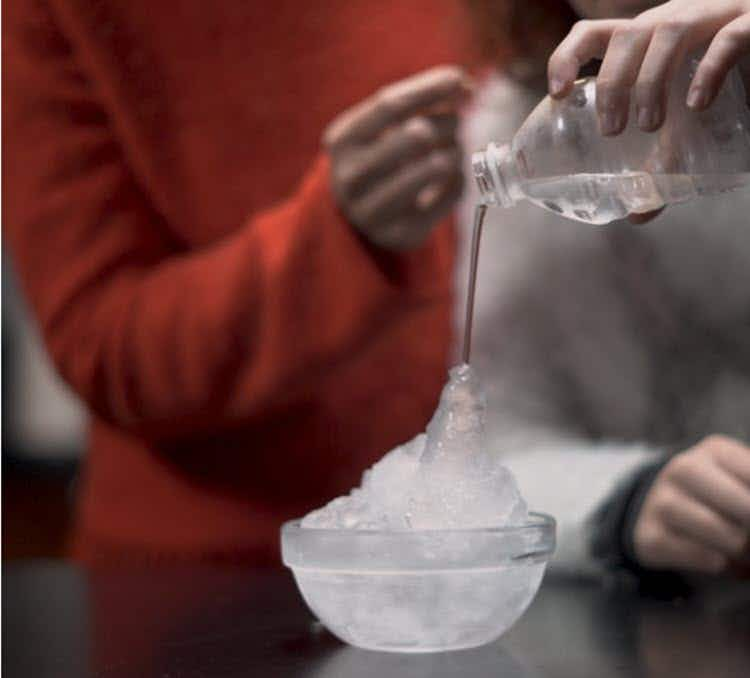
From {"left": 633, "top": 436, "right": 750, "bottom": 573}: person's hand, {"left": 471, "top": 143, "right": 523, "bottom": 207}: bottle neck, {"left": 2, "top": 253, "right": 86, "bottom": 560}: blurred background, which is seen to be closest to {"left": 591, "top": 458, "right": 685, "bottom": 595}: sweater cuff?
{"left": 633, "top": 436, "right": 750, "bottom": 573}: person's hand

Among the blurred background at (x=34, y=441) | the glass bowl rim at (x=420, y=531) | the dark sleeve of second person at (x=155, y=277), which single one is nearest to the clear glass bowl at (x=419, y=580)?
the glass bowl rim at (x=420, y=531)

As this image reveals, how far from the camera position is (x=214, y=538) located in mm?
1255

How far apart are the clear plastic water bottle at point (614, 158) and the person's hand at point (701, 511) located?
24cm

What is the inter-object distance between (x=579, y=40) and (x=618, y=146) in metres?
0.07

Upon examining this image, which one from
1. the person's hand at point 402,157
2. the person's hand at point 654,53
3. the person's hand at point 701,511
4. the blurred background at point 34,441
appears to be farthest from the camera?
the blurred background at point 34,441

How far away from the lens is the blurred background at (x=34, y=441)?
293 centimetres

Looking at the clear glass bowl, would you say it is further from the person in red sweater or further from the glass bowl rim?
the person in red sweater

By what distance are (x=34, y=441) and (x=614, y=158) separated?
8.15 feet

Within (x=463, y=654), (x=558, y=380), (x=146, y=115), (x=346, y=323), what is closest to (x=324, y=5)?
(x=146, y=115)

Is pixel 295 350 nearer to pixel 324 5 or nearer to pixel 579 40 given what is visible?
pixel 324 5

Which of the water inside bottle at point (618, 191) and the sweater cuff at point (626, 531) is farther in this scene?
the sweater cuff at point (626, 531)

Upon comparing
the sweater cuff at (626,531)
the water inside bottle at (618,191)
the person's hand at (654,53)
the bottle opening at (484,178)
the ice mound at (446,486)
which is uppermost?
the person's hand at (654,53)

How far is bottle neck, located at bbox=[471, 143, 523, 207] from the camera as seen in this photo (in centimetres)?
77

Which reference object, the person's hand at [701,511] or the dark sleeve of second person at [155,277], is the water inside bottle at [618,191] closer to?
the person's hand at [701,511]
